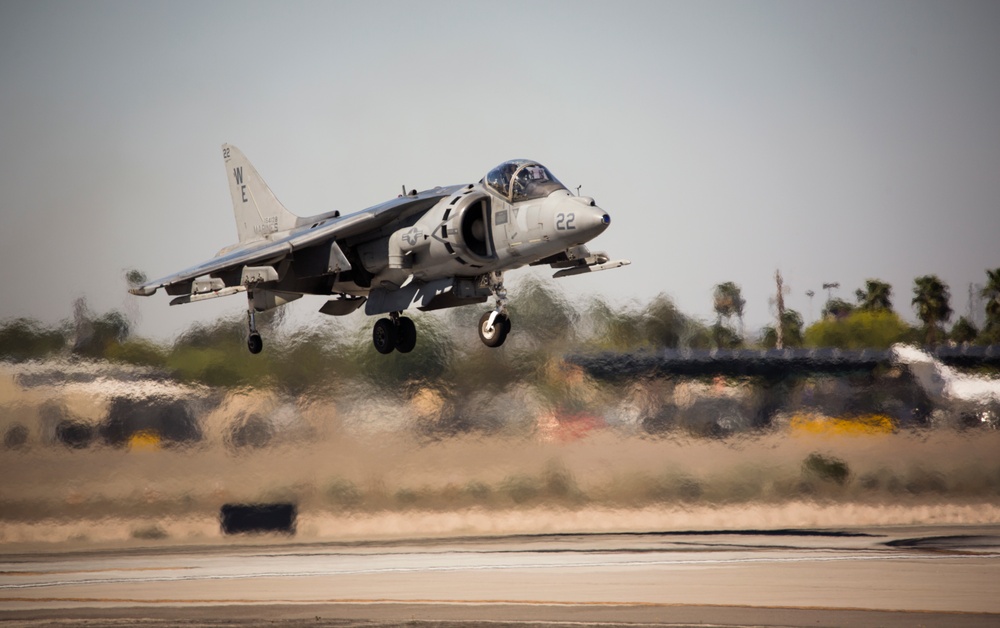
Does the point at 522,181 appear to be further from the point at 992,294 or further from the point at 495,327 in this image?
the point at 992,294

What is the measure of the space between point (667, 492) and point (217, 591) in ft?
37.9

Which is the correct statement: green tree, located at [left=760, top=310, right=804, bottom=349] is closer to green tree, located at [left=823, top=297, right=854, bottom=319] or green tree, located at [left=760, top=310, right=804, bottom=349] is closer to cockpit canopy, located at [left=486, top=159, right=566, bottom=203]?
green tree, located at [left=823, top=297, right=854, bottom=319]

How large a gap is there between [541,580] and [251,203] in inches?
470

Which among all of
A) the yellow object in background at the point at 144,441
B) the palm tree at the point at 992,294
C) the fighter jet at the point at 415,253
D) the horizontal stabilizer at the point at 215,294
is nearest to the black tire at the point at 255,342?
the fighter jet at the point at 415,253

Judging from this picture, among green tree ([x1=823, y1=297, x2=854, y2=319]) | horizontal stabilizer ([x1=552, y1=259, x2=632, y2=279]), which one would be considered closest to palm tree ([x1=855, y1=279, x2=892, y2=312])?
green tree ([x1=823, y1=297, x2=854, y2=319])

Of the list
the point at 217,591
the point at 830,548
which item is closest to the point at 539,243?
the point at 217,591

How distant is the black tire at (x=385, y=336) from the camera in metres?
25.7

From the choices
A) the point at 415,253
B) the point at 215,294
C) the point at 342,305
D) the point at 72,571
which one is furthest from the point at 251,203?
the point at 72,571

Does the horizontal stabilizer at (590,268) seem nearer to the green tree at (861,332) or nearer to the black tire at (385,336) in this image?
the black tire at (385,336)

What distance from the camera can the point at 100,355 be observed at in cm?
2947

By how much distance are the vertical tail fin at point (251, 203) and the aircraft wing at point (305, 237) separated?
0.97 metres

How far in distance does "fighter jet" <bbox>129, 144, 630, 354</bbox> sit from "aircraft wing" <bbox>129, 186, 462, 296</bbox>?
3 centimetres

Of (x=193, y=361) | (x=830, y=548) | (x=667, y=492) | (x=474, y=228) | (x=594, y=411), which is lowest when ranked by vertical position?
(x=830, y=548)

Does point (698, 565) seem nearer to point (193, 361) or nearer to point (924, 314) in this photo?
point (924, 314)
